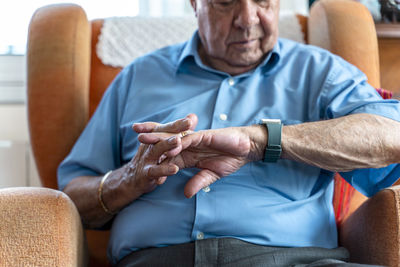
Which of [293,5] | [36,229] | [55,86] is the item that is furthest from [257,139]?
[293,5]

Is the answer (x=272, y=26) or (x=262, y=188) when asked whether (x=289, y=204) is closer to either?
(x=262, y=188)

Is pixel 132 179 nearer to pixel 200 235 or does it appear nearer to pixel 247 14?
pixel 200 235

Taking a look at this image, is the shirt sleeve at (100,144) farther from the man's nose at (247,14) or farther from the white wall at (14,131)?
the white wall at (14,131)

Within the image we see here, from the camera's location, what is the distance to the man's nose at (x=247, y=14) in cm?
134

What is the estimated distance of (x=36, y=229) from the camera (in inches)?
39.7

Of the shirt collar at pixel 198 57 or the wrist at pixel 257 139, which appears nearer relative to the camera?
the wrist at pixel 257 139

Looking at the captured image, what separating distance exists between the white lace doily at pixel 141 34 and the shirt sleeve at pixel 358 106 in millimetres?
442

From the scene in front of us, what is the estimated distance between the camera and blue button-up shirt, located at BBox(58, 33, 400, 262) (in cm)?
120

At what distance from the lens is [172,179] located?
4.23 feet

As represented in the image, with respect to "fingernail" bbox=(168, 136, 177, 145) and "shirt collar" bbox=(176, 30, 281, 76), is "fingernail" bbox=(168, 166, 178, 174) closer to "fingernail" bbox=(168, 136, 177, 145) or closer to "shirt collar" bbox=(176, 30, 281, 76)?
"fingernail" bbox=(168, 136, 177, 145)

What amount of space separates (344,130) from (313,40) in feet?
1.99

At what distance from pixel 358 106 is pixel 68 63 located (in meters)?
0.84

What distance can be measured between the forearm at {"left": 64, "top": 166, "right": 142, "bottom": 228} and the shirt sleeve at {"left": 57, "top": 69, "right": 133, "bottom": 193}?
1.5 inches

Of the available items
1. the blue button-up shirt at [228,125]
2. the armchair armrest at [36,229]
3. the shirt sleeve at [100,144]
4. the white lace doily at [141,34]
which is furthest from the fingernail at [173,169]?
the white lace doily at [141,34]
